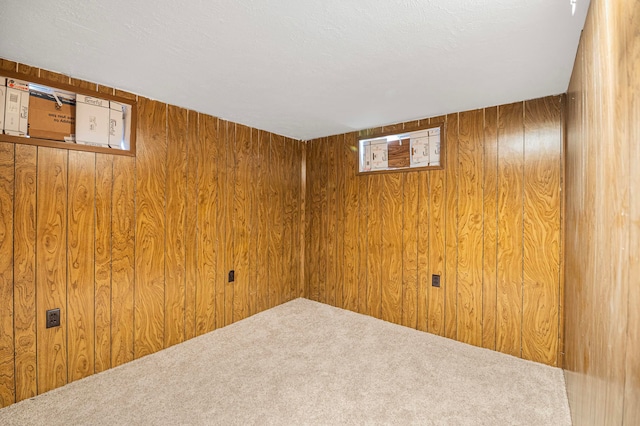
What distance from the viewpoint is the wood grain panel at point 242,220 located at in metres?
3.02

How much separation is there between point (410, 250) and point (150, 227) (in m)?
2.32

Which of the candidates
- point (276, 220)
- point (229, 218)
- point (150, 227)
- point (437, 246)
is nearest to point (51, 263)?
point (150, 227)

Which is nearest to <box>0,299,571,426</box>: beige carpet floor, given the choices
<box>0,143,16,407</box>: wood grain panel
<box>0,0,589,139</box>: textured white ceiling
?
<box>0,143,16,407</box>: wood grain panel

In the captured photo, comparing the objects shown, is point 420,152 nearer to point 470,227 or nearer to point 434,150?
point 434,150

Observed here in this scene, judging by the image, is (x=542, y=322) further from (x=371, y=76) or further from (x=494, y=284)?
(x=371, y=76)

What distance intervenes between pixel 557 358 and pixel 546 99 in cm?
193

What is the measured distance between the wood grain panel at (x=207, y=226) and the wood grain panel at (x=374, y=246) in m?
1.58

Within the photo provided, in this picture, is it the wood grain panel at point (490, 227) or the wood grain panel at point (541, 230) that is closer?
the wood grain panel at point (541, 230)

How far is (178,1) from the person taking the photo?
4.00ft

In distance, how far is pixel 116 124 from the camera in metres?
2.17

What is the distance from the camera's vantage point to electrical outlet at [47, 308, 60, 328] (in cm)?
186

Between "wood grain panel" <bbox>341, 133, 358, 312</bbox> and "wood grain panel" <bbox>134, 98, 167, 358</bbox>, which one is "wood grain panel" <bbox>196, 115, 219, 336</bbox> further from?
"wood grain panel" <bbox>341, 133, 358, 312</bbox>

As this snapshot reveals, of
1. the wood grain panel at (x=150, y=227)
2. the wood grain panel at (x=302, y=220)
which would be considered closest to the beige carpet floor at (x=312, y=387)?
the wood grain panel at (x=150, y=227)

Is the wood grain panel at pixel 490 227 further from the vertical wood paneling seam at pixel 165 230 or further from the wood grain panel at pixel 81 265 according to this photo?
the wood grain panel at pixel 81 265
